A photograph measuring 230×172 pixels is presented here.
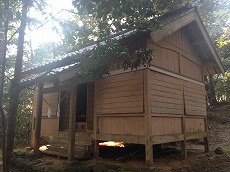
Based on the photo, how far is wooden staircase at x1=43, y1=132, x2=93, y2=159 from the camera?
8180mm

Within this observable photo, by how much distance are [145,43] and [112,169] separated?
414cm

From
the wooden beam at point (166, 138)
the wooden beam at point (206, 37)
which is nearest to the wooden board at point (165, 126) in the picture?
the wooden beam at point (166, 138)

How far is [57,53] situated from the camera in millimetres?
26656

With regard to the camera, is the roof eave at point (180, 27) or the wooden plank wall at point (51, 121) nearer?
the roof eave at point (180, 27)

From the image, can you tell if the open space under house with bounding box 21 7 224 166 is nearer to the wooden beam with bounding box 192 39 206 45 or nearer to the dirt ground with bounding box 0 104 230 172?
the wooden beam with bounding box 192 39 206 45

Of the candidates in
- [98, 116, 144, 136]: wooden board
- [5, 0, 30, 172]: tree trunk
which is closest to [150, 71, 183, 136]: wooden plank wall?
[98, 116, 144, 136]: wooden board

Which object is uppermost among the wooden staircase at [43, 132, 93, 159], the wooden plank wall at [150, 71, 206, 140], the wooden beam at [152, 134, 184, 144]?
the wooden plank wall at [150, 71, 206, 140]

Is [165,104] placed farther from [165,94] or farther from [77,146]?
[77,146]

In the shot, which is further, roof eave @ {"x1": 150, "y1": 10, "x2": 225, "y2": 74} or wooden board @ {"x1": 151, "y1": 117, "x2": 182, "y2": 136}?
wooden board @ {"x1": 151, "y1": 117, "x2": 182, "y2": 136}

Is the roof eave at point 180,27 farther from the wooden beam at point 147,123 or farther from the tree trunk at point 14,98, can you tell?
the tree trunk at point 14,98

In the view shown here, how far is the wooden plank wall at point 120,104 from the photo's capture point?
23.0 ft

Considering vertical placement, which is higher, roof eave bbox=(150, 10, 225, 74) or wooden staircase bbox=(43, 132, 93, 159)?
roof eave bbox=(150, 10, 225, 74)

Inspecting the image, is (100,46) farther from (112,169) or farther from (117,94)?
(112,169)

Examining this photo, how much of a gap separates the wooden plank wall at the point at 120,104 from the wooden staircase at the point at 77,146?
781 millimetres
